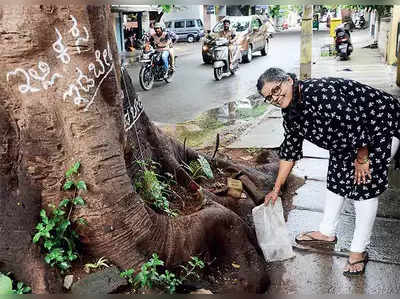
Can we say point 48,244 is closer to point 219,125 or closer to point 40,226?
point 40,226

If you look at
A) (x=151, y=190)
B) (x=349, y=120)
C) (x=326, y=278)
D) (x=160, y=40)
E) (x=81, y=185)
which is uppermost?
(x=160, y=40)

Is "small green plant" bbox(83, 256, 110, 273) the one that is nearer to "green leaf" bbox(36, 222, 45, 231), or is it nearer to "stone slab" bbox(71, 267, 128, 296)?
"stone slab" bbox(71, 267, 128, 296)

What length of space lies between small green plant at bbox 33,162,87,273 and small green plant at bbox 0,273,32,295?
189 mm

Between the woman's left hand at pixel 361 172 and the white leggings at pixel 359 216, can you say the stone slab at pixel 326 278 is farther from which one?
the woman's left hand at pixel 361 172

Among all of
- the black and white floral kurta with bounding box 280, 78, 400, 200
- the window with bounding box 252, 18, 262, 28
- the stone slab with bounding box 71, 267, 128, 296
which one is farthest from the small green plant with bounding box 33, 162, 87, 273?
the window with bounding box 252, 18, 262, 28

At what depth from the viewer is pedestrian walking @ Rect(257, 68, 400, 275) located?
10.1ft

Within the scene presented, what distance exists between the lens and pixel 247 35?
60.3ft

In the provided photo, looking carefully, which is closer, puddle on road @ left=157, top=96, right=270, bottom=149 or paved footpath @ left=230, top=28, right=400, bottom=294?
paved footpath @ left=230, top=28, right=400, bottom=294

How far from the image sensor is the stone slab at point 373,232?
3.82 meters

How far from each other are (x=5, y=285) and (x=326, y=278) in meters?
2.33

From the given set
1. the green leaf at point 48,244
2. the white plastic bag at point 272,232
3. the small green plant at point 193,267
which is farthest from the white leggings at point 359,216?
the green leaf at point 48,244

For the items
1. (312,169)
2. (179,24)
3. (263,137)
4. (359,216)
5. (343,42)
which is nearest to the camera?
(359,216)

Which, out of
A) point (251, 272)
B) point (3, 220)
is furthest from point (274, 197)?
point (3, 220)

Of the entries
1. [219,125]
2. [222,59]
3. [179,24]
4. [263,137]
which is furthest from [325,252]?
[179,24]
